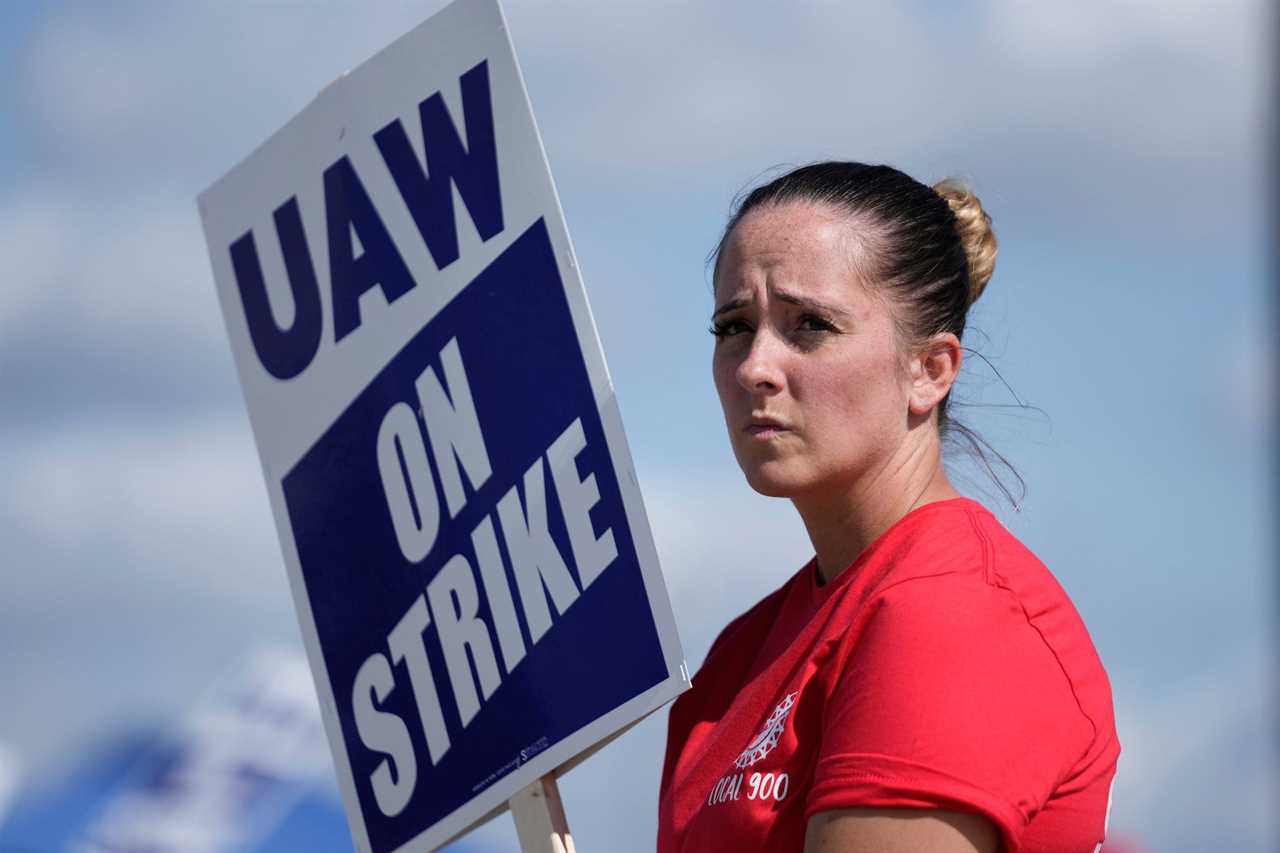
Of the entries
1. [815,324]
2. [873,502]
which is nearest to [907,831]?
[873,502]

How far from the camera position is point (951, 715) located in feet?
6.94

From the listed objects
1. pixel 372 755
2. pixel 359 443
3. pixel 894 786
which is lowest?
pixel 894 786

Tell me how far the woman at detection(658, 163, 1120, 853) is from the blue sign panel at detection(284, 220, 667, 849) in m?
0.22

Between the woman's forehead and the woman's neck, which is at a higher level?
the woman's forehead

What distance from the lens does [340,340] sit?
9.87 ft

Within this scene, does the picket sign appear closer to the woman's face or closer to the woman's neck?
the woman's face

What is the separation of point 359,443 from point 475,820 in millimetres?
661

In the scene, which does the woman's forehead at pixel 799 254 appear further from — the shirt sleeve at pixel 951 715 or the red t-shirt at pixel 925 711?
the shirt sleeve at pixel 951 715

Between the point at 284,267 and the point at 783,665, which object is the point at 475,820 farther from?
the point at 284,267

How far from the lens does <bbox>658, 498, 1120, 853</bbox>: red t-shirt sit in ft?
6.93

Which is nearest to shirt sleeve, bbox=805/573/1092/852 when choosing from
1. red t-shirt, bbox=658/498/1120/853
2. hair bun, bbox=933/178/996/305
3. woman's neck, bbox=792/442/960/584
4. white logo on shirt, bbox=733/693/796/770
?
red t-shirt, bbox=658/498/1120/853

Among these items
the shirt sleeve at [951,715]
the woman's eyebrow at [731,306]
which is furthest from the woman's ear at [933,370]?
the shirt sleeve at [951,715]

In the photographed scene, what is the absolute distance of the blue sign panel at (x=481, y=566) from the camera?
263 centimetres

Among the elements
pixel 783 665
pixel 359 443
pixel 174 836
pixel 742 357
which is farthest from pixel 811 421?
pixel 174 836
